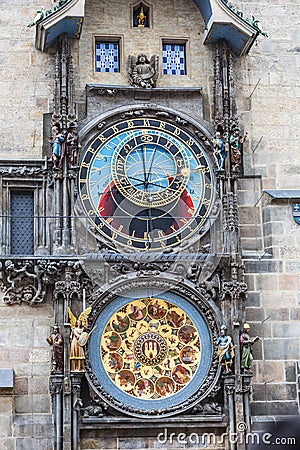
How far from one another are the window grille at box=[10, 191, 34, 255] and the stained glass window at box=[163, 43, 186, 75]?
8.05ft

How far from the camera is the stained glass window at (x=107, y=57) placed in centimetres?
1523

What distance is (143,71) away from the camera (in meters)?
15.1

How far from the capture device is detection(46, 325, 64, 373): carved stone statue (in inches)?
537

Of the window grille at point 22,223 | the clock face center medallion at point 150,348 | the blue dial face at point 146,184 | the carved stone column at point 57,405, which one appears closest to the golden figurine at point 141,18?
the blue dial face at point 146,184

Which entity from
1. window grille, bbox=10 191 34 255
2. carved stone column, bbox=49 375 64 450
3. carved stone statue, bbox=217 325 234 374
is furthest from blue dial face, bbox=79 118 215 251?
carved stone column, bbox=49 375 64 450

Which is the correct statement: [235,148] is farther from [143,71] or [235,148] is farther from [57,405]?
[57,405]

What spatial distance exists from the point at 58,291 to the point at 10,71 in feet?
9.89

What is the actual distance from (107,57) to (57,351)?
3.96 meters

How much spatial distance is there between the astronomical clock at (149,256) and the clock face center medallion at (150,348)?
12 mm

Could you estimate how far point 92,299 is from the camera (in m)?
14.0

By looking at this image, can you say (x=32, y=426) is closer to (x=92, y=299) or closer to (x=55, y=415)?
(x=55, y=415)

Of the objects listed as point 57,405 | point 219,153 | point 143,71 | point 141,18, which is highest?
point 141,18

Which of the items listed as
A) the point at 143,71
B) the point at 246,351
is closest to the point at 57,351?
the point at 246,351

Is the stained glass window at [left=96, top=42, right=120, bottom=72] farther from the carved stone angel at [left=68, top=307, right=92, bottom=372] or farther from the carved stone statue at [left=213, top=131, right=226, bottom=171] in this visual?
the carved stone angel at [left=68, top=307, right=92, bottom=372]
